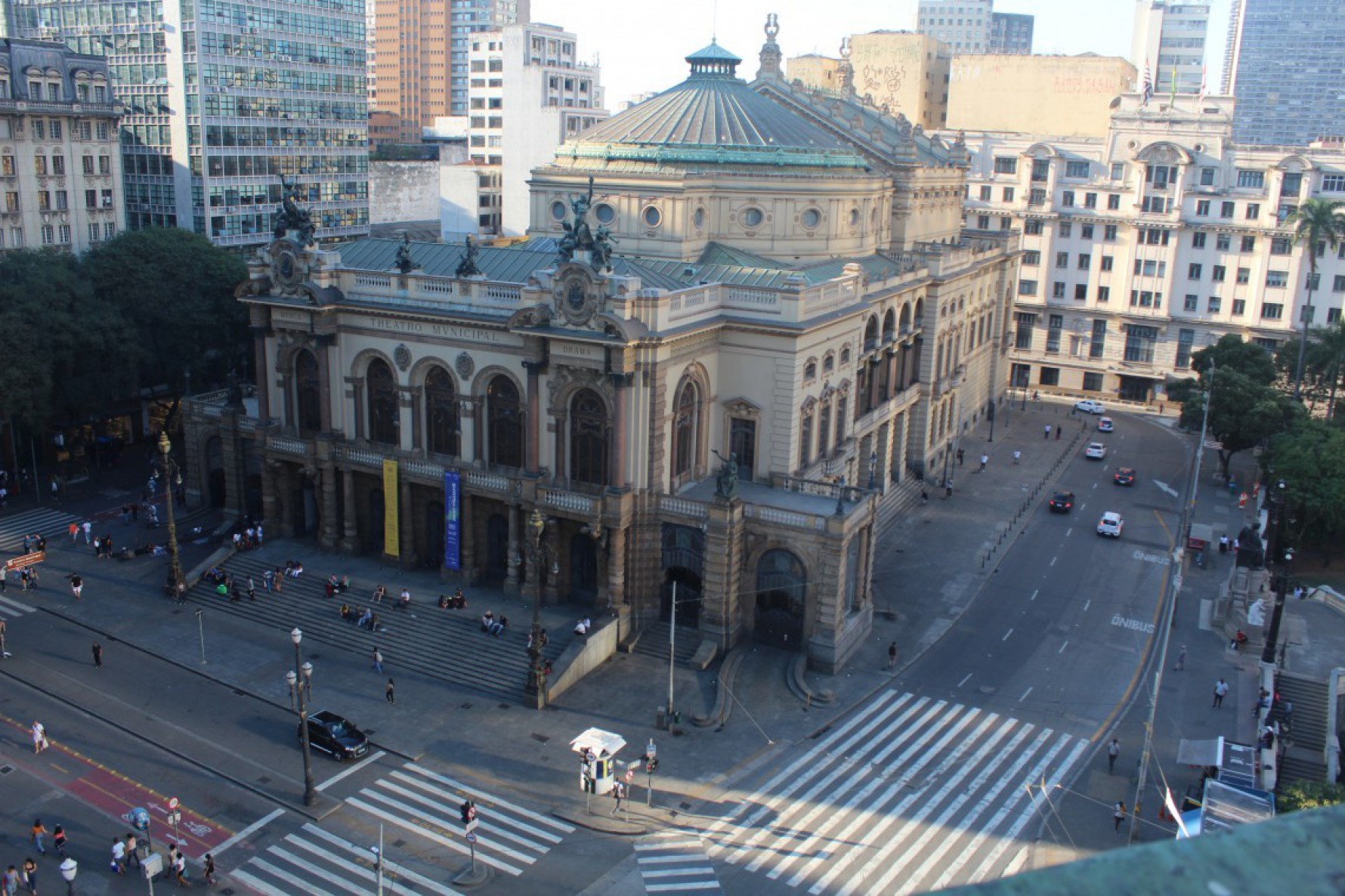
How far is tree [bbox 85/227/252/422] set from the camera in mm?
82188

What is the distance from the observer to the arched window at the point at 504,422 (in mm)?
61000

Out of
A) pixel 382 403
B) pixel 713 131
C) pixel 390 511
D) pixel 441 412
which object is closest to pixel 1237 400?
pixel 713 131

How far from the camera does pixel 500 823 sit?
143ft

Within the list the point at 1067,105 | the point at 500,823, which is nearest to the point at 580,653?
the point at 500,823

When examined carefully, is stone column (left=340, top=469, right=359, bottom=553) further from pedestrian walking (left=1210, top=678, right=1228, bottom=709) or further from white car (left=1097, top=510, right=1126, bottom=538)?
white car (left=1097, top=510, right=1126, bottom=538)

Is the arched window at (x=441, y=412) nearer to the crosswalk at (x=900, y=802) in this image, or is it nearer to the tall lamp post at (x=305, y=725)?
the tall lamp post at (x=305, y=725)

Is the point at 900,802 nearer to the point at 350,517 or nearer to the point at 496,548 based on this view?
the point at 496,548

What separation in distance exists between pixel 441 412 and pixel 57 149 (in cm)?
4995

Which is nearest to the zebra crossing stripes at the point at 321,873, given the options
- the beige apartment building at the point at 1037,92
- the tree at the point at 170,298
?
the tree at the point at 170,298

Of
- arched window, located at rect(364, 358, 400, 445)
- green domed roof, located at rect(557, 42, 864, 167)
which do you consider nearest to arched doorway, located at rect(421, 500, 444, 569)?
arched window, located at rect(364, 358, 400, 445)

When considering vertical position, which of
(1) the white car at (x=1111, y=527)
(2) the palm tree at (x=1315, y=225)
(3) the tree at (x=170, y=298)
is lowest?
(1) the white car at (x=1111, y=527)

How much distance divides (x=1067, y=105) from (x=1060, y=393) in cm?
4717

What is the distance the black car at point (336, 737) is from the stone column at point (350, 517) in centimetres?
1843

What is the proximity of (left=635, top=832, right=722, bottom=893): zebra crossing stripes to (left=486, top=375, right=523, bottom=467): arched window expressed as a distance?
82.0 ft
